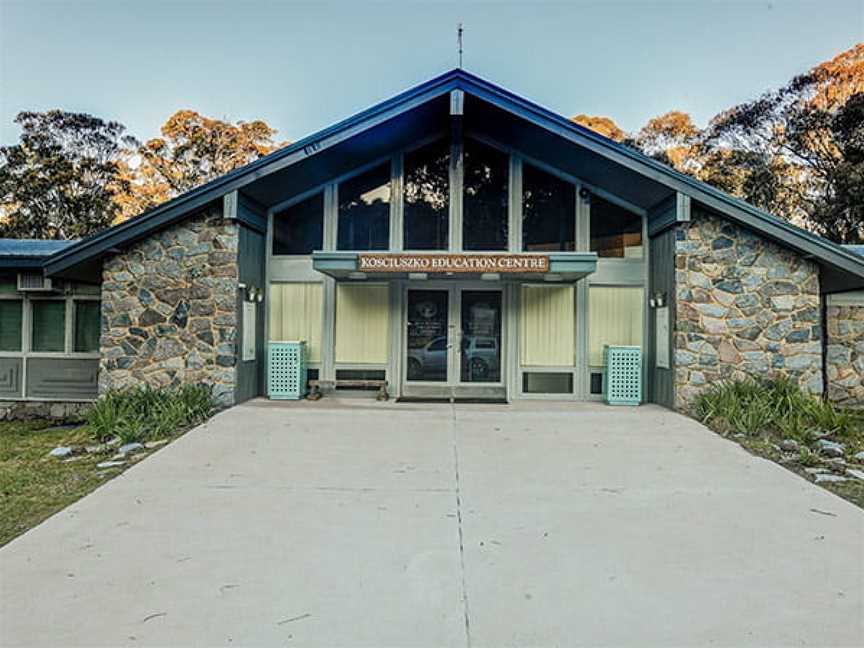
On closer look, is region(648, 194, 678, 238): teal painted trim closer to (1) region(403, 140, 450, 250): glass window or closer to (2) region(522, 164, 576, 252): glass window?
(2) region(522, 164, 576, 252): glass window

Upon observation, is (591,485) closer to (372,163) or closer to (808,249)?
(808,249)

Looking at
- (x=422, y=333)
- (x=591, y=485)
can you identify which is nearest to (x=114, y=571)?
(x=591, y=485)

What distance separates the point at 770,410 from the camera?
7078 millimetres

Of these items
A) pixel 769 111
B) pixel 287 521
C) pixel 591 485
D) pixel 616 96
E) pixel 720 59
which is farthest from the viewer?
pixel 616 96

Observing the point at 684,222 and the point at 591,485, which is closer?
the point at 591,485

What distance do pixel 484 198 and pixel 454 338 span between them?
8.24 feet

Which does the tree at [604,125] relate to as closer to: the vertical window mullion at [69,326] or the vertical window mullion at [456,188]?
the vertical window mullion at [456,188]

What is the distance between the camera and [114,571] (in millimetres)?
3402

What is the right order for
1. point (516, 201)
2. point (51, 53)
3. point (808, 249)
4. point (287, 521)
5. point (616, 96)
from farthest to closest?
point (616, 96), point (51, 53), point (516, 201), point (808, 249), point (287, 521)

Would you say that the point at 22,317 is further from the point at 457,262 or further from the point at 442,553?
the point at 442,553

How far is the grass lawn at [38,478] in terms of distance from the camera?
4.39 meters

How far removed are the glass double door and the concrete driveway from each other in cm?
330

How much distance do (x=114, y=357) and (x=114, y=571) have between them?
5.68 m

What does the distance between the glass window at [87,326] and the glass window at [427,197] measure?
5.66 metres
